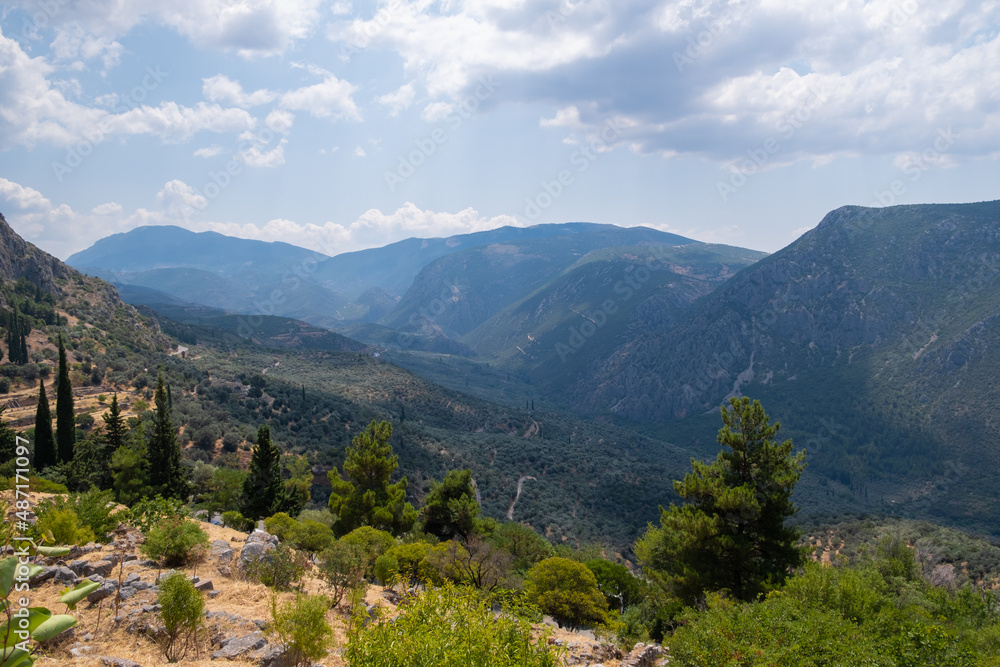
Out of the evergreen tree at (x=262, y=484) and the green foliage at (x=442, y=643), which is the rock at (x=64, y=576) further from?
the evergreen tree at (x=262, y=484)

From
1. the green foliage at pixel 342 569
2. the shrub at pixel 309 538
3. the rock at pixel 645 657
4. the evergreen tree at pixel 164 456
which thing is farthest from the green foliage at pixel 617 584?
the evergreen tree at pixel 164 456

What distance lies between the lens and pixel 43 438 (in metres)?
28.9

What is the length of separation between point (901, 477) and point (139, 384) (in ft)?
442

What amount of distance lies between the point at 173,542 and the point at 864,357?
526 ft

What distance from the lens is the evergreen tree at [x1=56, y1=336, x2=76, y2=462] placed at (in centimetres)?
3038

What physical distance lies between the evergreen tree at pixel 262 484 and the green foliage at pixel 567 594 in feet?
46.7

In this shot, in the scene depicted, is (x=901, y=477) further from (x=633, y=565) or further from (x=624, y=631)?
(x=624, y=631)

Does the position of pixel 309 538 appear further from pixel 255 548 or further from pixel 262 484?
pixel 262 484

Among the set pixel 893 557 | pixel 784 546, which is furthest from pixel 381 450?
pixel 893 557

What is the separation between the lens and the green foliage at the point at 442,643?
6.41 meters

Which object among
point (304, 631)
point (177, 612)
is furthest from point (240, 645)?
point (304, 631)

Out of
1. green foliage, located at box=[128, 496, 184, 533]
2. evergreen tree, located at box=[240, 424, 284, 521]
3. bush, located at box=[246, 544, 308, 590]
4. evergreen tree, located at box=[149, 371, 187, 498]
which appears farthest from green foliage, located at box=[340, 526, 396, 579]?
evergreen tree, located at box=[149, 371, 187, 498]

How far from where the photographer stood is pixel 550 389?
197m

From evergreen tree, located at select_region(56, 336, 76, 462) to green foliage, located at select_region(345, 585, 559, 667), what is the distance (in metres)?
33.7
